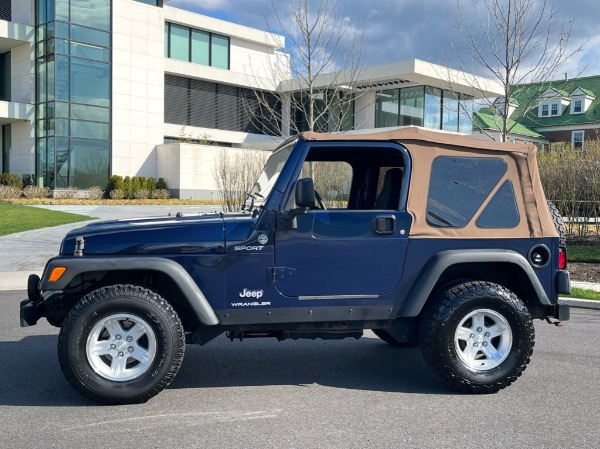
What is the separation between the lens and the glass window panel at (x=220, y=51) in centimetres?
4381

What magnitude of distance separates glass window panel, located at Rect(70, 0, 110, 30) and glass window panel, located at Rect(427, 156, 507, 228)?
103ft

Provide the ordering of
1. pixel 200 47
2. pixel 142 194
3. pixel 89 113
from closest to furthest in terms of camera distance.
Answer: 1. pixel 89 113
2. pixel 142 194
3. pixel 200 47

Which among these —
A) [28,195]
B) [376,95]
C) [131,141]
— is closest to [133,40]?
[131,141]

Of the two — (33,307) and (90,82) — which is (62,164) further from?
(33,307)

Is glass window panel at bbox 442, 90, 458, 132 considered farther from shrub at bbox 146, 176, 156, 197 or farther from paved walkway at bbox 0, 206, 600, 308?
paved walkway at bbox 0, 206, 600, 308

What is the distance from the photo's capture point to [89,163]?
33406 mm

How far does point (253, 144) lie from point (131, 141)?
10.0 m

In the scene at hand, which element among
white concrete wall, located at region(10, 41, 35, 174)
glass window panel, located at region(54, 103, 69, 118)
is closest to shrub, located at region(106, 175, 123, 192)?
glass window panel, located at region(54, 103, 69, 118)

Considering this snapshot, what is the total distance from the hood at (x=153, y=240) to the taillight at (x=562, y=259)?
2805 mm

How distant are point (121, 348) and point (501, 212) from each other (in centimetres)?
320

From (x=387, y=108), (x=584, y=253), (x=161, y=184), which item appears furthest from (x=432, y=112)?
(x=584, y=253)

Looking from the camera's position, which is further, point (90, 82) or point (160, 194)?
point (160, 194)

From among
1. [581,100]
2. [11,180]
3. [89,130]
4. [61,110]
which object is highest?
[581,100]

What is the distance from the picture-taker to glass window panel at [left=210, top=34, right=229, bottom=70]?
4381cm
